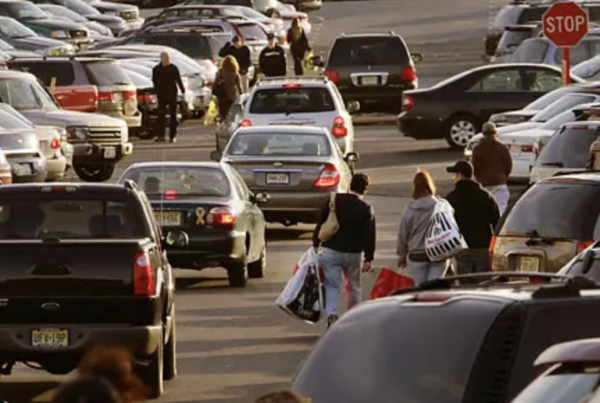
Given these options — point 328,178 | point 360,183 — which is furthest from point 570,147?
point 360,183

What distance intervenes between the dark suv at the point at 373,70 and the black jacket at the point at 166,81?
3651 millimetres

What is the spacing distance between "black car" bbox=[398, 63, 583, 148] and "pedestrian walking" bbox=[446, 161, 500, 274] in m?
18.8

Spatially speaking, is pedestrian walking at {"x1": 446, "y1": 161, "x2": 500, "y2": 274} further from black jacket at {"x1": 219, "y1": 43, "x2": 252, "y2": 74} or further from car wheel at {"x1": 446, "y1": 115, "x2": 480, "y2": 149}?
black jacket at {"x1": 219, "y1": 43, "x2": 252, "y2": 74}

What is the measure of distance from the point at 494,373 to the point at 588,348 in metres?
2.06

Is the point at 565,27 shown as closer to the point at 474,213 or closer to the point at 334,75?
the point at 334,75

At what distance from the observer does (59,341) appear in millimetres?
15820

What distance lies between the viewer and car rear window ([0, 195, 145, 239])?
1639 cm

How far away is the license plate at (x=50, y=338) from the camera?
15805mm

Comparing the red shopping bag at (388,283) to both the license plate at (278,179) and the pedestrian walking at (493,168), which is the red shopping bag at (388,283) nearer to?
the pedestrian walking at (493,168)

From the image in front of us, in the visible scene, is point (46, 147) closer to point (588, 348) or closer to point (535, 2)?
point (588, 348)

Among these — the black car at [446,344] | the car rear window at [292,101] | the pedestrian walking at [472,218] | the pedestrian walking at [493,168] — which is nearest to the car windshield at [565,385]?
the black car at [446,344]

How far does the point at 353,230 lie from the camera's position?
61.5 feet

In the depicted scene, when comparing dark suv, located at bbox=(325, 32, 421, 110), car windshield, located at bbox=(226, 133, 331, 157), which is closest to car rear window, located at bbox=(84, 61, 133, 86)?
dark suv, located at bbox=(325, 32, 421, 110)

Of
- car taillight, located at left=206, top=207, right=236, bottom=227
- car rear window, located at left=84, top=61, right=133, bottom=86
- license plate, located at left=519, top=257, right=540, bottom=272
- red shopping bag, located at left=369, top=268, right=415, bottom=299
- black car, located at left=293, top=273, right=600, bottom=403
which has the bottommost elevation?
car rear window, located at left=84, top=61, right=133, bottom=86
